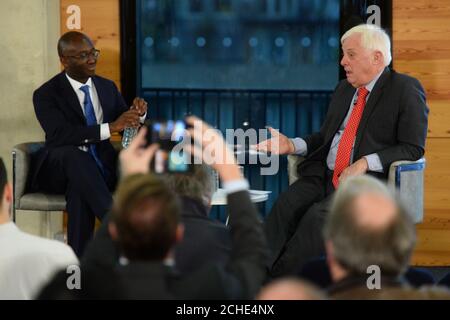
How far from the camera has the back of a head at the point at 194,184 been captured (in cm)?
236

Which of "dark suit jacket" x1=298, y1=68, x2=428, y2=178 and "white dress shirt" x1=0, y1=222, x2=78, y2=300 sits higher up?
"dark suit jacket" x1=298, y1=68, x2=428, y2=178

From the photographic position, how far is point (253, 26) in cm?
664

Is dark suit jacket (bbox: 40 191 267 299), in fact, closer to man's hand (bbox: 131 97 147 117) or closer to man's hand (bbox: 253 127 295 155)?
man's hand (bbox: 253 127 295 155)

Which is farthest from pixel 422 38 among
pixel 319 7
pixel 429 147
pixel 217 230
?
pixel 217 230

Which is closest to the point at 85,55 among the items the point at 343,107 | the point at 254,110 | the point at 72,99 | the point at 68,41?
the point at 68,41

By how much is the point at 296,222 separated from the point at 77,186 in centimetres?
116

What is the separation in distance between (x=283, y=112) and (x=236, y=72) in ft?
2.85

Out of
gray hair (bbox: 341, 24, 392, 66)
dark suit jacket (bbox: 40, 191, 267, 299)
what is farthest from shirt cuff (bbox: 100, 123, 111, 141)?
dark suit jacket (bbox: 40, 191, 267, 299)

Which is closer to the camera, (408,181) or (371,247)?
(371,247)

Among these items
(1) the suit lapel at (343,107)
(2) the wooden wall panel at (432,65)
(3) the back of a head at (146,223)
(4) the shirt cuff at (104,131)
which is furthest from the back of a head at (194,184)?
(2) the wooden wall panel at (432,65)

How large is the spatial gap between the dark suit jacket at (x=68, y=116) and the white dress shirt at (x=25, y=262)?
246cm

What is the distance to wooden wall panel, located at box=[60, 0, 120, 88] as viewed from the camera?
5.26m

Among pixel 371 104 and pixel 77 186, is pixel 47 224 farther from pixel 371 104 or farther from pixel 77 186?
pixel 371 104

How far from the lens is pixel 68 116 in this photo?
15.2 feet
